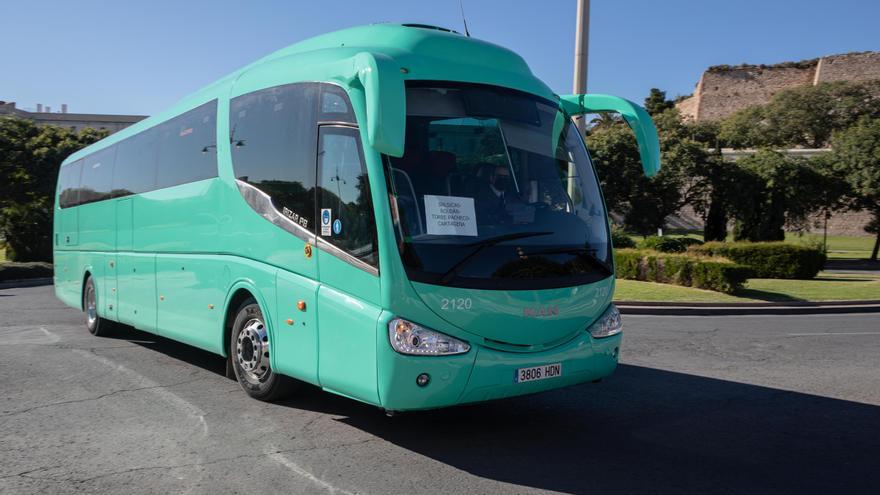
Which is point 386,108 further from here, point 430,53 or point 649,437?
point 649,437

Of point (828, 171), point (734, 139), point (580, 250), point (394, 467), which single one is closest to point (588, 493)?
point (394, 467)

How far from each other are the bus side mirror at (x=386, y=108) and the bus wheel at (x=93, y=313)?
839cm

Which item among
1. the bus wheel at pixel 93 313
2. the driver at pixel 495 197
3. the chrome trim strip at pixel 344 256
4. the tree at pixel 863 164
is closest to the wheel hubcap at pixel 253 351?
the chrome trim strip at pixel 344 256

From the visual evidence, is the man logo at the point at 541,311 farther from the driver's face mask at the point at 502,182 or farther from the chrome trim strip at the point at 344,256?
the chrome trim strip at the point at 344,256

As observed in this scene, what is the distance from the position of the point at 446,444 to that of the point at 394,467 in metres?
0.66

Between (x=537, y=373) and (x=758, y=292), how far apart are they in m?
15.0

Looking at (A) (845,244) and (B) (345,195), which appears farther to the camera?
(A) (845,244)

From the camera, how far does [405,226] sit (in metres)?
5.02

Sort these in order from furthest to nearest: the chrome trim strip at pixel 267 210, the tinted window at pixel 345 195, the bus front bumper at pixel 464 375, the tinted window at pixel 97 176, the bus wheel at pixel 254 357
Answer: the tinted window at pixel 97 176, the bus wheel at pixel 254 357, the chrome trim strip at pixel 267 210, the tinted window at pixel 345 195, the bus front bumper at pixel 464 375

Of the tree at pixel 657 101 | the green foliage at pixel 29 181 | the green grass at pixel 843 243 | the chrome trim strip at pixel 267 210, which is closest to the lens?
the chrome trim strip at pixel 267 210

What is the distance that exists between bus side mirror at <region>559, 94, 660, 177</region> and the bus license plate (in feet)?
6.76

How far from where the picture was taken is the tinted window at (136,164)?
30.6 feet

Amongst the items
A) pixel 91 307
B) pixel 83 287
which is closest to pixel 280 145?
pixel 91 307

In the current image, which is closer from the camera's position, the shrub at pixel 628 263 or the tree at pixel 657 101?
the shrub at pixel 628 263
